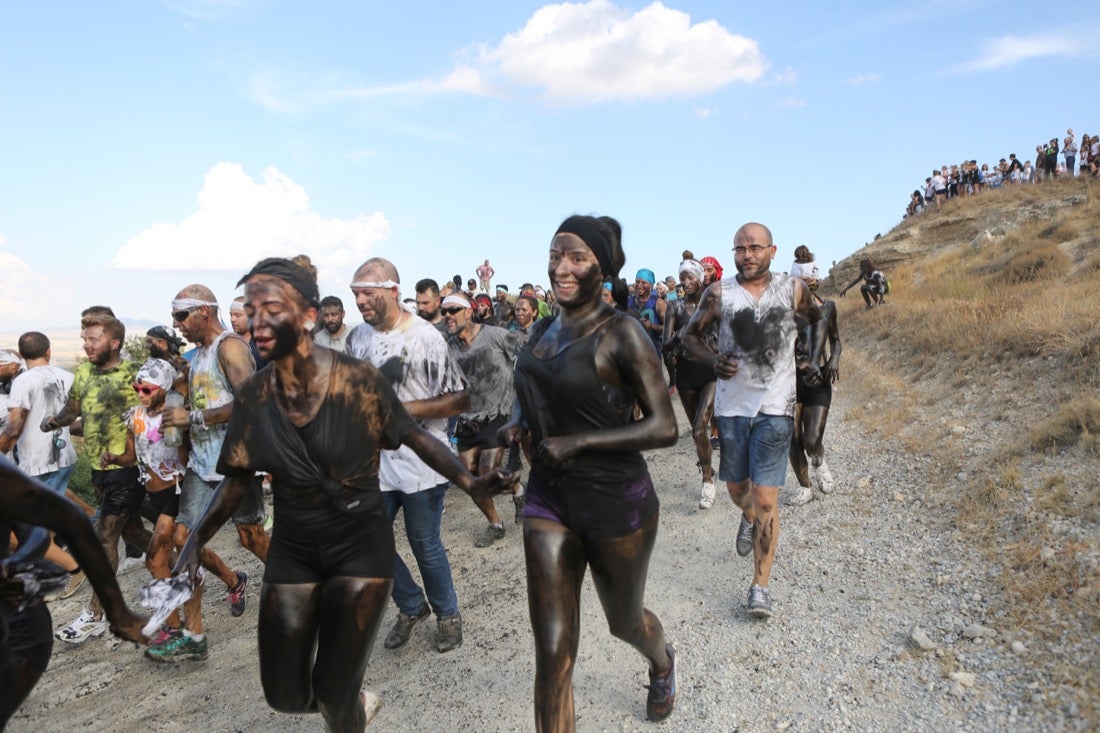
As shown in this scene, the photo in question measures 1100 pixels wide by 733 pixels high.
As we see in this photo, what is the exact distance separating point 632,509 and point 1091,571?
325 centimetres

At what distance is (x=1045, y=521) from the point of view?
5172 millimetres

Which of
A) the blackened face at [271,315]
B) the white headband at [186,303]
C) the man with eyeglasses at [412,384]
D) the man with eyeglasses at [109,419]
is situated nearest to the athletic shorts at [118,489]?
the man with eyeglasses at [109,419]

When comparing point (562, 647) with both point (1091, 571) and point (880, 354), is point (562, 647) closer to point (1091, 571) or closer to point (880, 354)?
point (1091, 571)

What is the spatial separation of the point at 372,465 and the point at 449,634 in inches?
80.4

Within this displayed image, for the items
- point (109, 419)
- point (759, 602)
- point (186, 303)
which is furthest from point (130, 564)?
point (759, 602)

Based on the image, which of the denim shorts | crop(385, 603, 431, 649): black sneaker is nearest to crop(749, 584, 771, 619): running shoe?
the denim shorts

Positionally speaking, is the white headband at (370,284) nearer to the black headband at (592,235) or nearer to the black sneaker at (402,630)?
the black headband at (592,235)

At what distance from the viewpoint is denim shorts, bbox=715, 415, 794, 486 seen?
4.45 m

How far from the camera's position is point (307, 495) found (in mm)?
2826

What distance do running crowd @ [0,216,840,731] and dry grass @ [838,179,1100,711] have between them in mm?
1664

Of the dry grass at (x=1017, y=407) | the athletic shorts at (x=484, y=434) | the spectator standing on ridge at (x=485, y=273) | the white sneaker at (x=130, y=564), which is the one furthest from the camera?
the spectator standing on ridge at (x=485, y=273)

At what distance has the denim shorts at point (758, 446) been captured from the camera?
175 inches

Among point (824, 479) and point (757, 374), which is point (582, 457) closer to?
point (757, 374)

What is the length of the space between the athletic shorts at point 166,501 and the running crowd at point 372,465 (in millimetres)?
14
